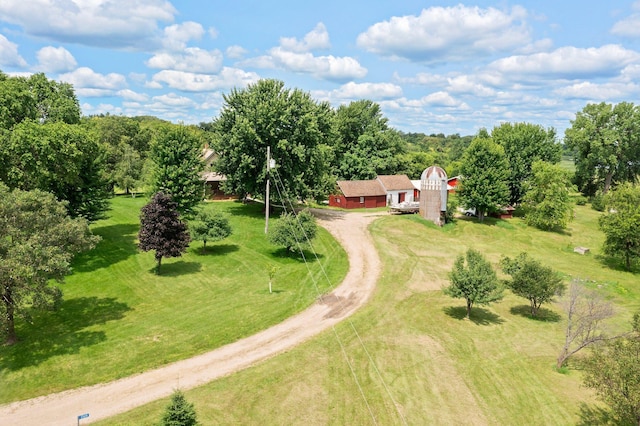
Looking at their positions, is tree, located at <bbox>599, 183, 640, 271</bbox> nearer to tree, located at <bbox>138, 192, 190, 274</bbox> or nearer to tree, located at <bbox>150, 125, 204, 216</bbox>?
tree, located at <bbox>138, 192, 190, 274</bbox>

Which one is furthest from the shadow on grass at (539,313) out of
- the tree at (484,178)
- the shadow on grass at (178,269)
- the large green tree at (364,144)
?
the large green tree at (364,144)

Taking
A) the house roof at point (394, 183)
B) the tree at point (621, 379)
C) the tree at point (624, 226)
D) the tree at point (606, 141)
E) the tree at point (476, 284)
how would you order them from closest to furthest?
the tree at point (621, 379) < the tree at point (476, 284) < the tree at point (624, 226) < the house roof at point (394, 183) < the tree at point (606, 141)

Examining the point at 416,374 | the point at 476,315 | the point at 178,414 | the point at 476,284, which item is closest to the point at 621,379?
the point at 416,374

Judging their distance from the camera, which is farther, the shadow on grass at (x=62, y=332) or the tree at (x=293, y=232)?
the tree at (x=293, y=232)

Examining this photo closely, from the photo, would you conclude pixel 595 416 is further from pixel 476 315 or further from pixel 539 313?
pixel 539 313

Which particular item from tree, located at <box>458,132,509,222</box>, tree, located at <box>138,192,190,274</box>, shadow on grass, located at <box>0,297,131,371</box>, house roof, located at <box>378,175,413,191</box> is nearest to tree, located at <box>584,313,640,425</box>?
shadow on grass, located at <box>0,297,131,371</box>

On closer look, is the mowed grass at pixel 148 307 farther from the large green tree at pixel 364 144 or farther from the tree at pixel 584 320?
the large green tree at pixel 364 144
